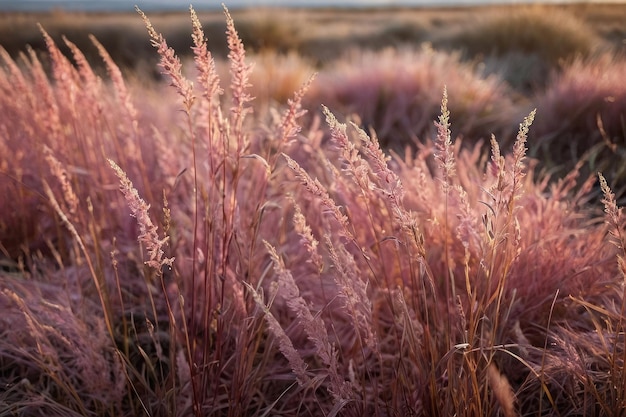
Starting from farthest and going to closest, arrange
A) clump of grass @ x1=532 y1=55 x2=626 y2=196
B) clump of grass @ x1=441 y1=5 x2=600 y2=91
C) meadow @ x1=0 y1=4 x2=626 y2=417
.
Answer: clump of grass @ x1=441 y1=5 x2=600 y2=91 → clump of grass @ x1=532 y1=55 x2=626 y2=196 → meadow @ x1=0 y1=4 x2=626 y2=417

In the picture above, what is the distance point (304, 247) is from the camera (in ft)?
6.33

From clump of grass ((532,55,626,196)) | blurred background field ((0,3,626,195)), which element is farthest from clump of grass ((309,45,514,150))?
clump of grass ((532,55,626,196))

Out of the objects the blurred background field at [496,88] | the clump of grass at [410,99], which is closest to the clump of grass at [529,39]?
the blurred background field at [496,88]

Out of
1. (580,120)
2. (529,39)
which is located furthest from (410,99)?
(529,39)

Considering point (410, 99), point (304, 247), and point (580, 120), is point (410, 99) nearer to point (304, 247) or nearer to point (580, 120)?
point (580, 120)

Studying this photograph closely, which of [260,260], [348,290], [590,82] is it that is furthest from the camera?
[590,82]

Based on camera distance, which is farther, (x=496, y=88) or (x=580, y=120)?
(x=496, y=88)

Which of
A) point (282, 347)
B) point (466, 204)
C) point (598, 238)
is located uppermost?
point (466, 204)

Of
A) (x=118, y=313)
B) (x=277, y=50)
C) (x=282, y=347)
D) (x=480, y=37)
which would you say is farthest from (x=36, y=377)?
(x=277, y=50)

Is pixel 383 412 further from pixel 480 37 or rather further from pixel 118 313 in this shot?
pixel 480 37

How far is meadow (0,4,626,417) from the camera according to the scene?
106 cm

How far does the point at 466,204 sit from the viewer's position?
39.4 inches

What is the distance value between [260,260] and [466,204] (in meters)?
0.92

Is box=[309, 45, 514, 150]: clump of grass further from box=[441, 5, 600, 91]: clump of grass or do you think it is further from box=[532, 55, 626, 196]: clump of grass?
box=[441, 5, 600, 91]: clump of grass
